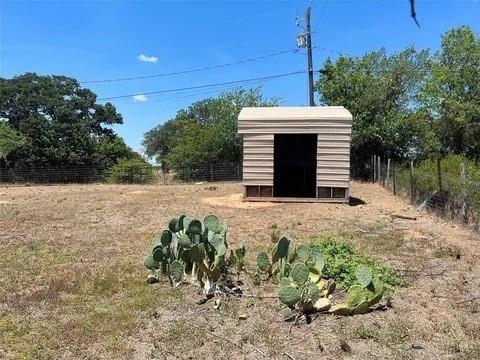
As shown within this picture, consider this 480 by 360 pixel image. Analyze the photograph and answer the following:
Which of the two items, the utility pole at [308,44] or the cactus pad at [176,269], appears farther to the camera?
the utility pole at [308,44]

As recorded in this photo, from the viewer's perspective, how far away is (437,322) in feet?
13.9

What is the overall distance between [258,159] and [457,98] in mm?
14055

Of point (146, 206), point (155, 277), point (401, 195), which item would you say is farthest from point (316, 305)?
point (401, 195)

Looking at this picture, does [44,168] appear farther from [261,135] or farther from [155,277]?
[155,277]

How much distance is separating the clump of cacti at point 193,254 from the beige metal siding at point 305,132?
846 cm

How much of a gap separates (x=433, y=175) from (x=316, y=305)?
8.18 m

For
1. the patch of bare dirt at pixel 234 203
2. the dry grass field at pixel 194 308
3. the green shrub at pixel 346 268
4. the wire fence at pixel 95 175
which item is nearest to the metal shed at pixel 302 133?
the patch of bare dirt at pixel 234 203

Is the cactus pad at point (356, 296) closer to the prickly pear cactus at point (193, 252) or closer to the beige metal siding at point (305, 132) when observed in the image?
the prickly pear cactus at point (193, 252)

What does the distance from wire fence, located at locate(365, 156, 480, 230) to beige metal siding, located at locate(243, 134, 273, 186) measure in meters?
3.91

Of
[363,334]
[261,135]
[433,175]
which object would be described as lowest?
[363,334]

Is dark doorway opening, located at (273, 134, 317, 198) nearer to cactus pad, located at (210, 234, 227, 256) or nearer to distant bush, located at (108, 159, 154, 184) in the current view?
distant bush, located at (108, 159, 154, 184)

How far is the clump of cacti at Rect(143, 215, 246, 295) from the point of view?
16.7 ft

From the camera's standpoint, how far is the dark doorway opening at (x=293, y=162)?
17391mm

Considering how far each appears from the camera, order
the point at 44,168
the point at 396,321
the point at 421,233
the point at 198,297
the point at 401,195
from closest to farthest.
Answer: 1. the point at 396,321
2. the point at 198,297
3. the point at 421,233
4. the point at 401,195
5. the point at 44,168
